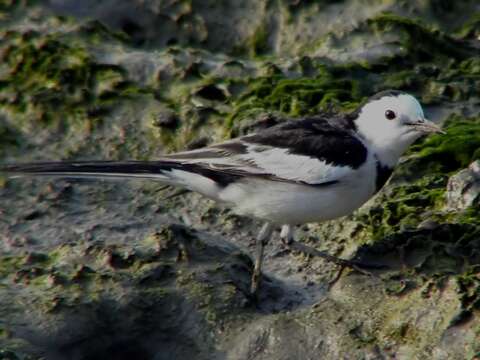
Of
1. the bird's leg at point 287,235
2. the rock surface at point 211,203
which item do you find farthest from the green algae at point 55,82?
the bird's leg at point 287,235

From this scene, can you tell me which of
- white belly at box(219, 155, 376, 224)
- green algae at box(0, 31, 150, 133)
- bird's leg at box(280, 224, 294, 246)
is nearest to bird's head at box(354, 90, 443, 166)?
white belly at box(219, 155, 376, 224)

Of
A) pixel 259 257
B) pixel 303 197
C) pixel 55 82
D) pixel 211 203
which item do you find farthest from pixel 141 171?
pixel 55 82

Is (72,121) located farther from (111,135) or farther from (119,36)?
(119,36)

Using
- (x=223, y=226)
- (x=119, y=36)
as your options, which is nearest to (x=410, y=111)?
(x=223, y=226)

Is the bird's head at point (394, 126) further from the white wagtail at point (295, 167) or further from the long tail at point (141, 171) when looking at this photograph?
the long tail at point (141, 171)

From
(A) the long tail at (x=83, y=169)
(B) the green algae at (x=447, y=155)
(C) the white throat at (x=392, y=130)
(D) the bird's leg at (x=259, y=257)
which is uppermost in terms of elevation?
(C) the white throat at (x=392, y=130)

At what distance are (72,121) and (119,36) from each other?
1464 mm

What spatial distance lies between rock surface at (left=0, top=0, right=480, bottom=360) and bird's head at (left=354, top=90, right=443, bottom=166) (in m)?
0.55

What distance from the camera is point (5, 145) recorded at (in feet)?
31.3

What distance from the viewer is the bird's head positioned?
24.5 feet

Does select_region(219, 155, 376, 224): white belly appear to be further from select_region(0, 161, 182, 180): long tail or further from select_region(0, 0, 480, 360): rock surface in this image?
select_region(0, 161, 182, 180): long tail

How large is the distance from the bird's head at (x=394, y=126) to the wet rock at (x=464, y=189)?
0.52 metres

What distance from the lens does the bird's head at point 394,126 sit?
747 centimetres

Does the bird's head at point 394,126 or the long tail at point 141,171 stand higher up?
the bird's head at point 394,126
